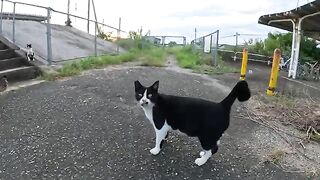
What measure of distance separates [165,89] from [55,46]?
6.28 meters

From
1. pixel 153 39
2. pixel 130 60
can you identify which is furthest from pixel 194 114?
pixel 153 39

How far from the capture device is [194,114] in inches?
170

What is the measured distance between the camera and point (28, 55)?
911 centimetres

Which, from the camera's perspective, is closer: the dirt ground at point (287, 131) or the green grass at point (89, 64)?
the dirt ground at point (287, 131)

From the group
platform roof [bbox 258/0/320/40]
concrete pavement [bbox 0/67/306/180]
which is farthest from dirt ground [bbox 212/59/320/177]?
platform roof [bbox 258/0/320/40]

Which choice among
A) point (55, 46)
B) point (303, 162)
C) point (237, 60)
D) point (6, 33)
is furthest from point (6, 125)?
point (237, 60)

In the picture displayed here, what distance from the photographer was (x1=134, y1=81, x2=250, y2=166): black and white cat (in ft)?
13.9

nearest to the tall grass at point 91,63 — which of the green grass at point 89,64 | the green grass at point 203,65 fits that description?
the green grass at point 89,64

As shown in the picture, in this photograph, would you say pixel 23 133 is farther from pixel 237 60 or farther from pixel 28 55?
pixel 237 60

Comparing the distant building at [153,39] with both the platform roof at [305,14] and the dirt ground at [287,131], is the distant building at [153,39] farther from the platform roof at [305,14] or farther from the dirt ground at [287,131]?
the dirt ground at [287,131]

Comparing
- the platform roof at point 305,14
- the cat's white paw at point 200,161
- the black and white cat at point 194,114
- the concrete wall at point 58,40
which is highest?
the platform roof at point 305,14

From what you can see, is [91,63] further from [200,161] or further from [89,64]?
[200,161]

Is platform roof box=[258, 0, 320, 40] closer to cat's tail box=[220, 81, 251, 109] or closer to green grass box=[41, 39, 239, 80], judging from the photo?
green grass box=[41, 39, 239, 80]

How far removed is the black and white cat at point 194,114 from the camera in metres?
4.24
